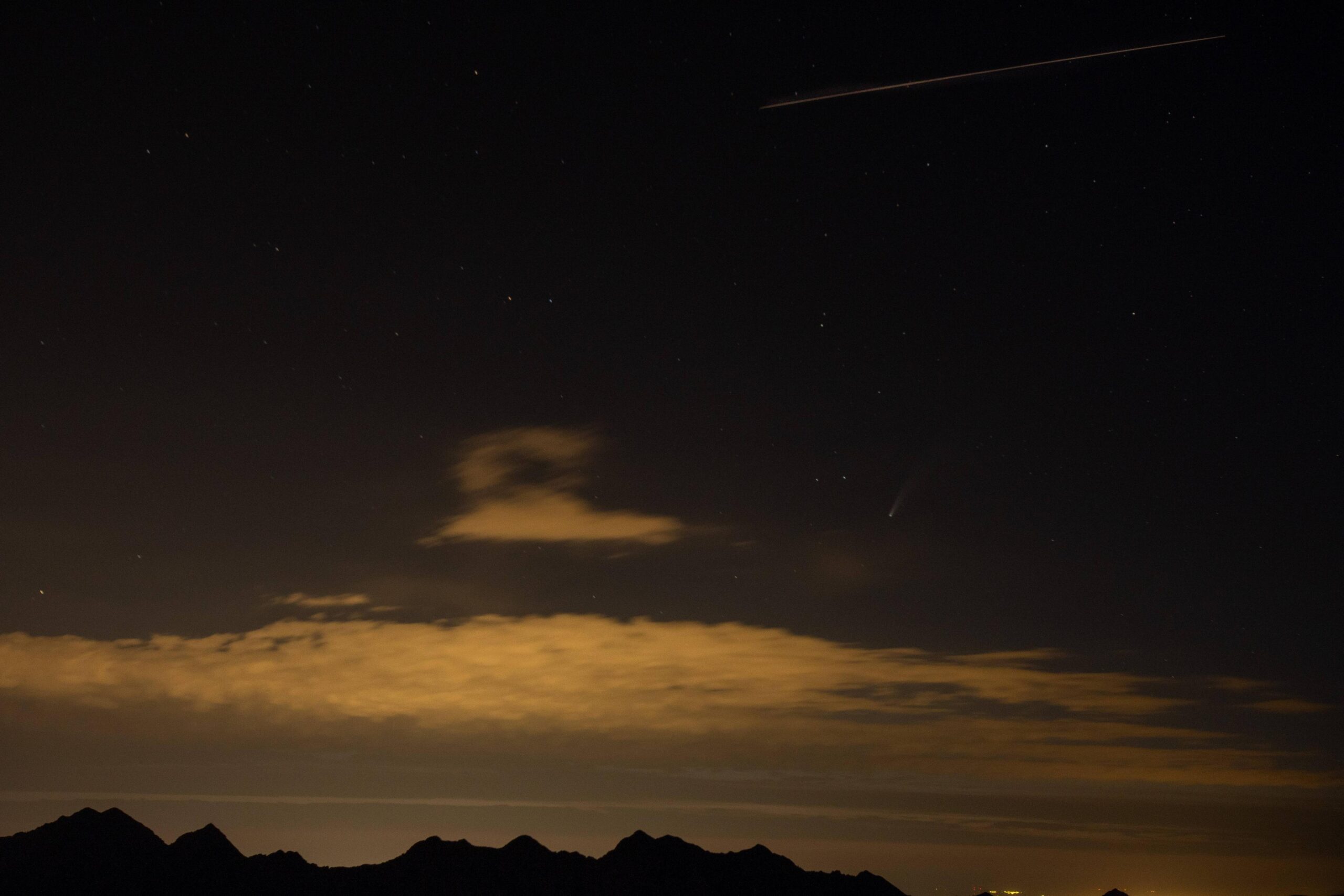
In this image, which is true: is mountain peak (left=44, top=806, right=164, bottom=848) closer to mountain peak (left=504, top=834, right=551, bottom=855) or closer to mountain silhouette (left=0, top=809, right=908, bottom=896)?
mountain silhouette (left=0, top=809, right=908, bottom=896)

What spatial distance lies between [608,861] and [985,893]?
144 ft

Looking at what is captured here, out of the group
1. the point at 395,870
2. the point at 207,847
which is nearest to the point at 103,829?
the point at 207,847

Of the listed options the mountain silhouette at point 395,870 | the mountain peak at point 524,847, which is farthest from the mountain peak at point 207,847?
the mountain peak at point 524,847

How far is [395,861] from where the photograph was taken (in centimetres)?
13662

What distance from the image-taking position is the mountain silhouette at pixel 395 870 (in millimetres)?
119875

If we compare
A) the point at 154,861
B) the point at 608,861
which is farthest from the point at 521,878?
the point at 154,861

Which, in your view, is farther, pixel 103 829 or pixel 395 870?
pixel 395 870

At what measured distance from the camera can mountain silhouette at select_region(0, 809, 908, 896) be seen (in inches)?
4719

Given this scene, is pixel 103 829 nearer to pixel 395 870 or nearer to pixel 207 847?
pixel 207 847

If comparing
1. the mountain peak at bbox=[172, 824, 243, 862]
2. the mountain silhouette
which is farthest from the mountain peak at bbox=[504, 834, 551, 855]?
the mountain peak at bbox=[172, 824, 243, 862]

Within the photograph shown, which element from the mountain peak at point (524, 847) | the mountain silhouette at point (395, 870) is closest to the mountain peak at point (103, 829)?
the mountain silhouette at point (395, 870)

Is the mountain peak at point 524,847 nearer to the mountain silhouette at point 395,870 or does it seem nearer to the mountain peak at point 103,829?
the mountain silhouette at point 395,870

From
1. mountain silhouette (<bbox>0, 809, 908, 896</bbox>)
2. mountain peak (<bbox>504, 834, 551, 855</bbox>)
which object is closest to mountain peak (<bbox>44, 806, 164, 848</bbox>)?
mountain silhouette (<bbox>0, 809, 908, 896</bbox>)

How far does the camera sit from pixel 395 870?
135 metres
